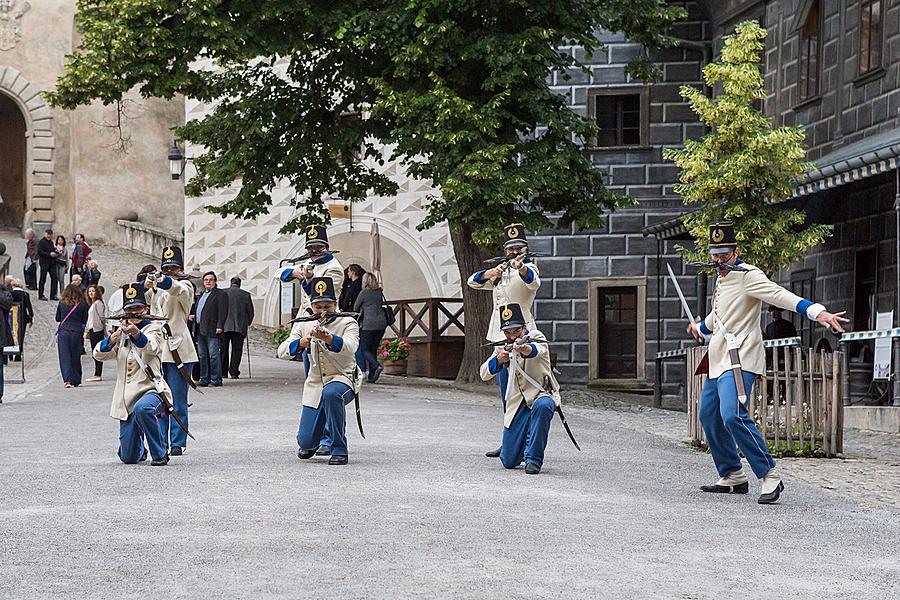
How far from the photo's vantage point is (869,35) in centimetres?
2373

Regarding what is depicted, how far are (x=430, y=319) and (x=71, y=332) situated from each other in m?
10.0

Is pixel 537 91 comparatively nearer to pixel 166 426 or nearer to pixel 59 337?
pixel 59 337

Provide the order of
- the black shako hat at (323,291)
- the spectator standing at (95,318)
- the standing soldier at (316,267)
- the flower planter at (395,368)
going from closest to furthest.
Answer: the black shako hat at (323,291), the standing soldier at (316,267), the spectator standing at (95,318), the flower planter at (395,368)

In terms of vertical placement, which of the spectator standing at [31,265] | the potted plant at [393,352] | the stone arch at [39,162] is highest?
the stone arch at [39,162]

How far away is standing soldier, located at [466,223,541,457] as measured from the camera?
47.8 ft

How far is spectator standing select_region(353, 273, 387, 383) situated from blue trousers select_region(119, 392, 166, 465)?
41.7 ft

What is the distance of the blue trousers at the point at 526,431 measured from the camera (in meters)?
13.5

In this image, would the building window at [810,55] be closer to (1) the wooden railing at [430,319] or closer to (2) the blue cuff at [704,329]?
(1) the wooden railing at [430,319]

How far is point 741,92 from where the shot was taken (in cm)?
2277

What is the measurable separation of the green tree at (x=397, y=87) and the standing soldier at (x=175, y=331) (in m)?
8.32

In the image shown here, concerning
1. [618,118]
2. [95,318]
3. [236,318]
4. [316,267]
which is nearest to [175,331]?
[316,267]

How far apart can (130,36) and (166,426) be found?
38.3 feet

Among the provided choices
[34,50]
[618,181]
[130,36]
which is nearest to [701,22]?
[618,181]

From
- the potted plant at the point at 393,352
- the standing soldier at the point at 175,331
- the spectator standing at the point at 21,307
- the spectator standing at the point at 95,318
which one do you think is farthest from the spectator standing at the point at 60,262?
the standing soldier at the point at 175,331
